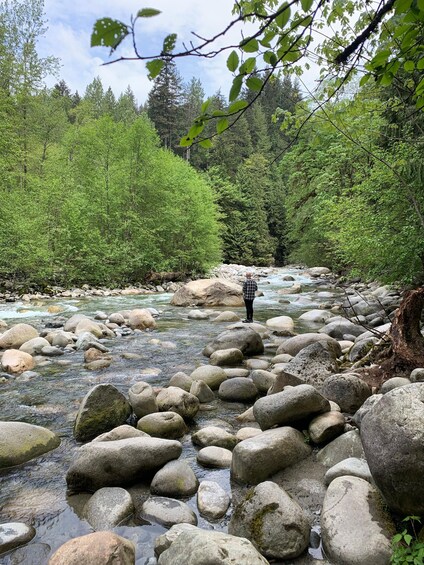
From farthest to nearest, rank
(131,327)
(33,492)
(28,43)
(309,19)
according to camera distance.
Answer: (28,43) → (131,327) → (33,492) → (309,19)

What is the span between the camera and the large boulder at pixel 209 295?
15.5m

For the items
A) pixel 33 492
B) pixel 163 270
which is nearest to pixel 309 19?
pixel 33 492

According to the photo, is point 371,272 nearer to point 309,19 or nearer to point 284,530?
point 284,530

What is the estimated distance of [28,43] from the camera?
72.1 ft

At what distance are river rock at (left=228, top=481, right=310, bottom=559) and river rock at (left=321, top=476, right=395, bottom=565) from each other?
167 millimetres

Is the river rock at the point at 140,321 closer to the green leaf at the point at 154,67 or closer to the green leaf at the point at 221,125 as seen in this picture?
the green leaf at the point at 221,125

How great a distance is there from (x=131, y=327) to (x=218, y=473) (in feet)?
24.0

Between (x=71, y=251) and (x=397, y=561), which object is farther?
(x=71, y=251)

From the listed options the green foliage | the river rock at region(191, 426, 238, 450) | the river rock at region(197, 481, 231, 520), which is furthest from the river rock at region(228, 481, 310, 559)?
the river rock at region(191, 426, 238, 450)

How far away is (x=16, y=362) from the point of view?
6.65m

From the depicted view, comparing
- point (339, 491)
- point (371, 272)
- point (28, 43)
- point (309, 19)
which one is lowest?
point (339, 491)

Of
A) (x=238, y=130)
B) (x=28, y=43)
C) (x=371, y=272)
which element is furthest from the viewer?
(x=238, y=130)

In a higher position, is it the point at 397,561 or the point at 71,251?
the point at 71,251

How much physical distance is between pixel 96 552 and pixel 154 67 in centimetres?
256
